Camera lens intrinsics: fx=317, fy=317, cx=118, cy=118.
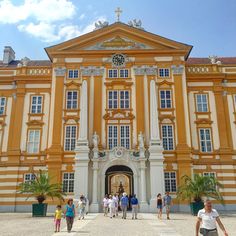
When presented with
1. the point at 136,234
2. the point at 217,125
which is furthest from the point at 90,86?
the point at 136,234

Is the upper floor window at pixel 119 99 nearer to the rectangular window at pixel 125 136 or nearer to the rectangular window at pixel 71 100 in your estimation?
the rectangular window at pixel 125 136

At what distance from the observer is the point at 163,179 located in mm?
30469

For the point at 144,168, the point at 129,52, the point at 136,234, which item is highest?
the point at 129,52

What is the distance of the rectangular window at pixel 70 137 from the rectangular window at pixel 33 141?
3459mm

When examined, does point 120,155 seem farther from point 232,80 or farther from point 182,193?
point 232,80

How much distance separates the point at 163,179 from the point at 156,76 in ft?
39.0

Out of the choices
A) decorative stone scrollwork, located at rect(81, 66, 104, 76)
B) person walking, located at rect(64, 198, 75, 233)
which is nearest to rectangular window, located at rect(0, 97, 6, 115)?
decorative stone scrollwork, located at rect(81, 66, 104, 76)

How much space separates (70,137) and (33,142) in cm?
435

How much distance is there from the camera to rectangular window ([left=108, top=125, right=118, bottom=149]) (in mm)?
33531

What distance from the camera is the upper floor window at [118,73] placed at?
36156mm

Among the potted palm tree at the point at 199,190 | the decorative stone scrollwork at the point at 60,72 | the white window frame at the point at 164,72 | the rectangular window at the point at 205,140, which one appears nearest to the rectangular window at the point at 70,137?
the decorative stone scrollwork at the point at 60,72

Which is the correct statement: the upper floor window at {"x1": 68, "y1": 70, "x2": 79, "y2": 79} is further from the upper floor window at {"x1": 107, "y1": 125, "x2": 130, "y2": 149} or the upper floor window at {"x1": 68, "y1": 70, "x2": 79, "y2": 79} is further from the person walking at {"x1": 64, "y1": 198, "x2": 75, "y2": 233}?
the person walking at {"x1": 64, "y1": 198, "x2": 75, "y2": 233}

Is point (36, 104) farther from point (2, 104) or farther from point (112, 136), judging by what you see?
point (112, 136)

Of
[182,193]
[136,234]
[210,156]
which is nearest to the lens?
[136,234]
